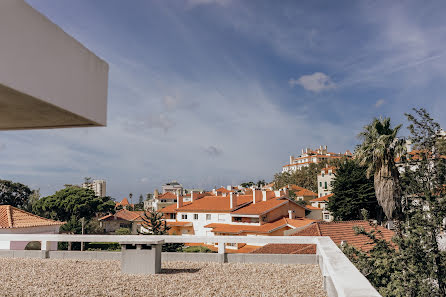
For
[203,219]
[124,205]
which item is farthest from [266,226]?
[124,205]

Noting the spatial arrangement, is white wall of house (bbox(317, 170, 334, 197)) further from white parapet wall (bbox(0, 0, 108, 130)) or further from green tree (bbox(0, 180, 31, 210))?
white parapet wall (bbox(0, 0, 108, 130))

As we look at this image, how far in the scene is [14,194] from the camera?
66438mm

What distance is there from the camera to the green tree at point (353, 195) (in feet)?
142

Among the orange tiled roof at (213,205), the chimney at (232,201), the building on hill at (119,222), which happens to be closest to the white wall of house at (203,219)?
the orange tiled roof at (213,205)

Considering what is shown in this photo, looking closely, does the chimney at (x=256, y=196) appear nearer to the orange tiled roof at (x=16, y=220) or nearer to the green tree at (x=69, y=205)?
the green tree at (x=69, y=205)

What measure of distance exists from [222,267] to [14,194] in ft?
234

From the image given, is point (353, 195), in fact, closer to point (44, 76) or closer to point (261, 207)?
point (261, 207)

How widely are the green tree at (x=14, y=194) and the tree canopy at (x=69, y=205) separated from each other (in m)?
8.38

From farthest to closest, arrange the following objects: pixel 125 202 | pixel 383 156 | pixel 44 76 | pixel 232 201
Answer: pixel 125 202, pixel 232 201, pixel 383 156, pixel 44 76

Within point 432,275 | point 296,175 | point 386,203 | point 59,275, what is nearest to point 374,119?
point 386,203

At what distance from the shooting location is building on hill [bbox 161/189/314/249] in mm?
41000

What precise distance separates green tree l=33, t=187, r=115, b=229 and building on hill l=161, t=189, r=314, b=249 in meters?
13.5

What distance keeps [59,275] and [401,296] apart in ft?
29.7

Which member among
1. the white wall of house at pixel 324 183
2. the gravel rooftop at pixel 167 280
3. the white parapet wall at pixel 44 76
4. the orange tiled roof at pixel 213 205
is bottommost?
the gravel rooftop at pixel 167 280
